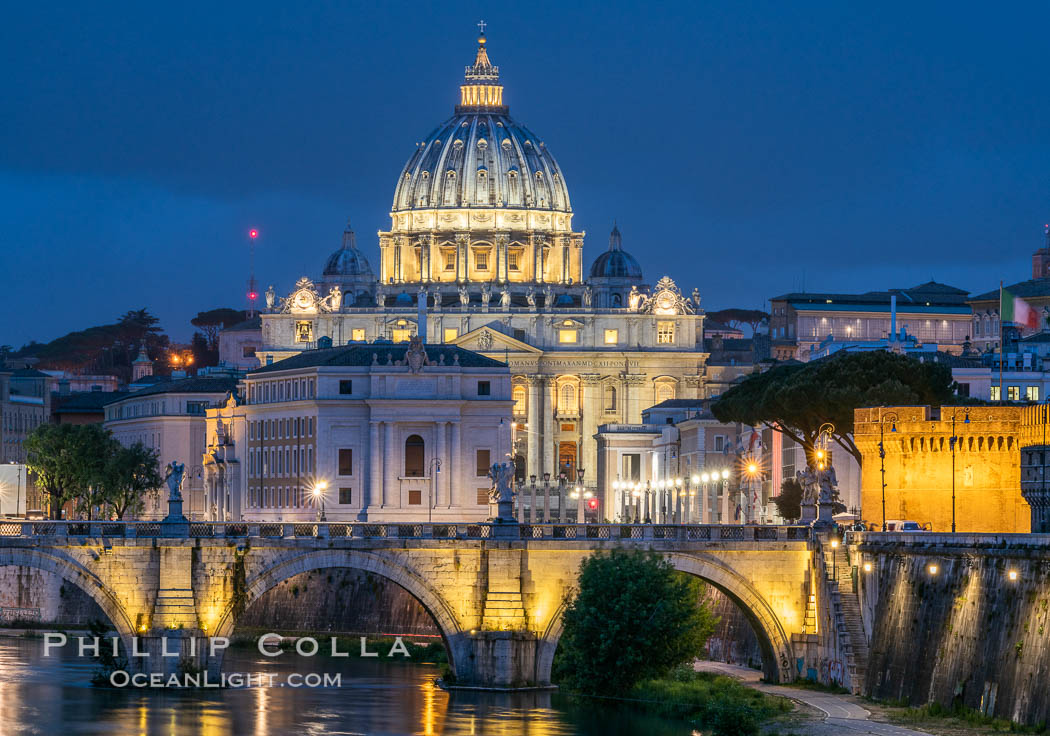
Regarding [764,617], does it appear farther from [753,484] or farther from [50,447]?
[50,447]

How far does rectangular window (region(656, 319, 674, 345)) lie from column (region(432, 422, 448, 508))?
68222 mm

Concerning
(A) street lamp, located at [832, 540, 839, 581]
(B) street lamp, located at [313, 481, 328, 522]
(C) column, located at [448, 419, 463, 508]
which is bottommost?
Answer: (A) street lamp, located at [832, 540, 839, 581]

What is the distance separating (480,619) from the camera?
69.9 m

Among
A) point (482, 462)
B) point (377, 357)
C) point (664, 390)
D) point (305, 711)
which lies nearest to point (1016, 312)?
point (482, 462)

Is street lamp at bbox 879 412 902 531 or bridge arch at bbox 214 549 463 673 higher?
street lamp at bbox 879 412 902 531

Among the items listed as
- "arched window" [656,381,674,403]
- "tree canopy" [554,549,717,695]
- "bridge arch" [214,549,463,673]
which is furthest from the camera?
"arched window" [656,381,674,403]

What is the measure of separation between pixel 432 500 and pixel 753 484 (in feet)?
66.1

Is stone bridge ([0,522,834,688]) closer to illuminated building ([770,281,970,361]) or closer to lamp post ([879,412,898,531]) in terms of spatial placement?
lamp post ([879,412,898,531])

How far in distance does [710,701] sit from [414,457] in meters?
62.5

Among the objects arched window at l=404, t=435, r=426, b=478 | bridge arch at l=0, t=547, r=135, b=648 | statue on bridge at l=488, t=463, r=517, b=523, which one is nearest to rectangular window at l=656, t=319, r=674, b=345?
arched window at l=404, t=435, r=426, b=478

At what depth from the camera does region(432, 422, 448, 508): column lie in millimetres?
125375

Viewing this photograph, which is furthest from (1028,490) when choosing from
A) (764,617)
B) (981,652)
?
(981,652)

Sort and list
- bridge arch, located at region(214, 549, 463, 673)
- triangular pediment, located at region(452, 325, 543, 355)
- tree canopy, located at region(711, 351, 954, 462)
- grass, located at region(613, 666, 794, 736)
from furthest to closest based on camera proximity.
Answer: triangular pediment, located at region(452, 325, 543, 355)
tree canopy, located at region(711, 351, 954, 462)
bridge arch, located at region(214, 549, 463, 673)
grass, located at region(613, 666, 794, 736)

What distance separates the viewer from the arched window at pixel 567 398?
192 m
